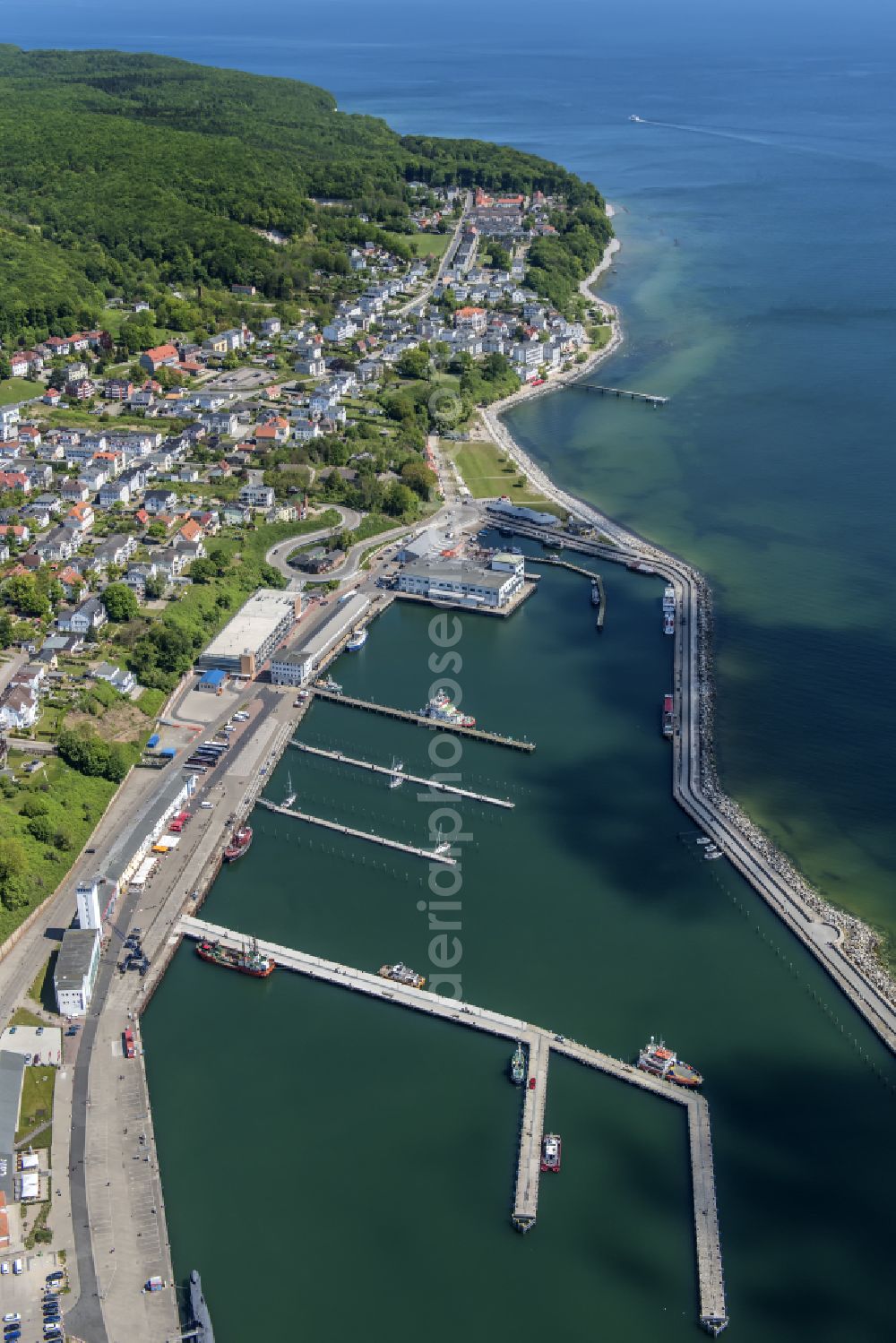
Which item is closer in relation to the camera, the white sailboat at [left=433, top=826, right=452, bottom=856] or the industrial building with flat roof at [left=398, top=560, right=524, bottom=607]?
the white sailboat at [left=433, top=826, right=452, bottom=856]

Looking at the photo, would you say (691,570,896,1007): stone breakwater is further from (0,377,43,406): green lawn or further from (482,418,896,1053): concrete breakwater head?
(0,377,43,406): green lawn

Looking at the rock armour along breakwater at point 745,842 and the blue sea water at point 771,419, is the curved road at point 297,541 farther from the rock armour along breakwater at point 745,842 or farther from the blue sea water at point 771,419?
the blue sea water at point 771,419

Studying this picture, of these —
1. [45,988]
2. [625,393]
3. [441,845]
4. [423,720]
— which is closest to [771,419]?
[625,393]

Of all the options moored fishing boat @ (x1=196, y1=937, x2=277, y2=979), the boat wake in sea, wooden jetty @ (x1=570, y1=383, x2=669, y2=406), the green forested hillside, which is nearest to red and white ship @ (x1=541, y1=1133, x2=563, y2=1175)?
moored fishing boat @ (x1=196, y1=937, x2=277, y2=979)

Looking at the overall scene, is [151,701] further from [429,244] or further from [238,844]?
[429,244]

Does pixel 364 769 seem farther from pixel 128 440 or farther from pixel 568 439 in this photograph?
pixel 568 439

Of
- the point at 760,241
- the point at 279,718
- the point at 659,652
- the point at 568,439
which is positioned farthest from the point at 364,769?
the point at 760,241

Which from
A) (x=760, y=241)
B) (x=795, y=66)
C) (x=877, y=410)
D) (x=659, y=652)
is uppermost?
(x=795, y=66)
